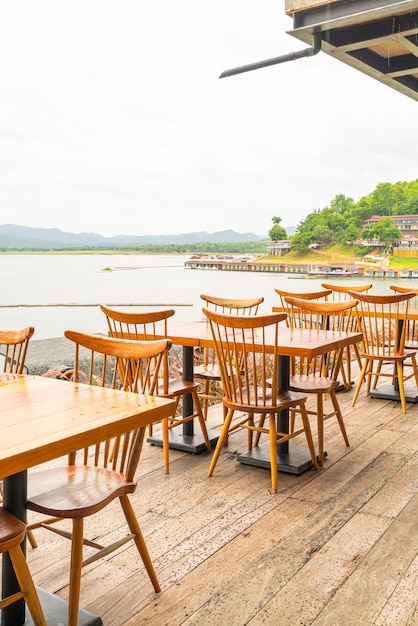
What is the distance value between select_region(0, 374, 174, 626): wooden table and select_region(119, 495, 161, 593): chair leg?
25cm

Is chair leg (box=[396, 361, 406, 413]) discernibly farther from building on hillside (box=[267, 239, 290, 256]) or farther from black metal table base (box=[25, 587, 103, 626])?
building on hillside (box=[267, 239, 290, 256])

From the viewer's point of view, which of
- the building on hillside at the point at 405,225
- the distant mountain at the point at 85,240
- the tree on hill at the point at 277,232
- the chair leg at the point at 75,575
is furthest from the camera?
the distant mountain at the point at 85,240

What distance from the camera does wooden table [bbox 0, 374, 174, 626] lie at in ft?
4.88

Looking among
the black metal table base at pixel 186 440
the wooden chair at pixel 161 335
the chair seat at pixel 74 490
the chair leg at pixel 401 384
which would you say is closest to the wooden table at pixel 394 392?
the chair leg at pixel 401 384

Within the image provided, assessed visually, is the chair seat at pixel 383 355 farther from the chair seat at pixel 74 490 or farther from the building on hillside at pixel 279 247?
the building on hillside at pixel 279 247

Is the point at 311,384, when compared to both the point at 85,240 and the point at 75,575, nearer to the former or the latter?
the point at 75,575

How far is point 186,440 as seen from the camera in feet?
12.6

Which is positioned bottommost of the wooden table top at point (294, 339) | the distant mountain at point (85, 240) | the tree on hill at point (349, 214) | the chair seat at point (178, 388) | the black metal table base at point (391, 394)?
the black metal table base at point (391, 394)

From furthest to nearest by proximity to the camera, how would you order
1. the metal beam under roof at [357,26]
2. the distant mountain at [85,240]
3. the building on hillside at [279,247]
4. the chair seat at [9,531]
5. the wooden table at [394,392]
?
the distant mountain at [85,240] → the building on hillside at [279,247] → the wooden table at [394,392] → the metal beam under roof at [357,26] → the chair seat at [9,531]

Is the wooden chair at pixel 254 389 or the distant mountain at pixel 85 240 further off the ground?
the distant mountain at pixel 85 240

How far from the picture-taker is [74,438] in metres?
1.56

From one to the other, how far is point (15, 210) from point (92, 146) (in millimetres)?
12348

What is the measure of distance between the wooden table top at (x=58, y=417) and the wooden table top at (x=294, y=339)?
142cm

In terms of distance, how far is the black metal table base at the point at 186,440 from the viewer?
376 centimetres
